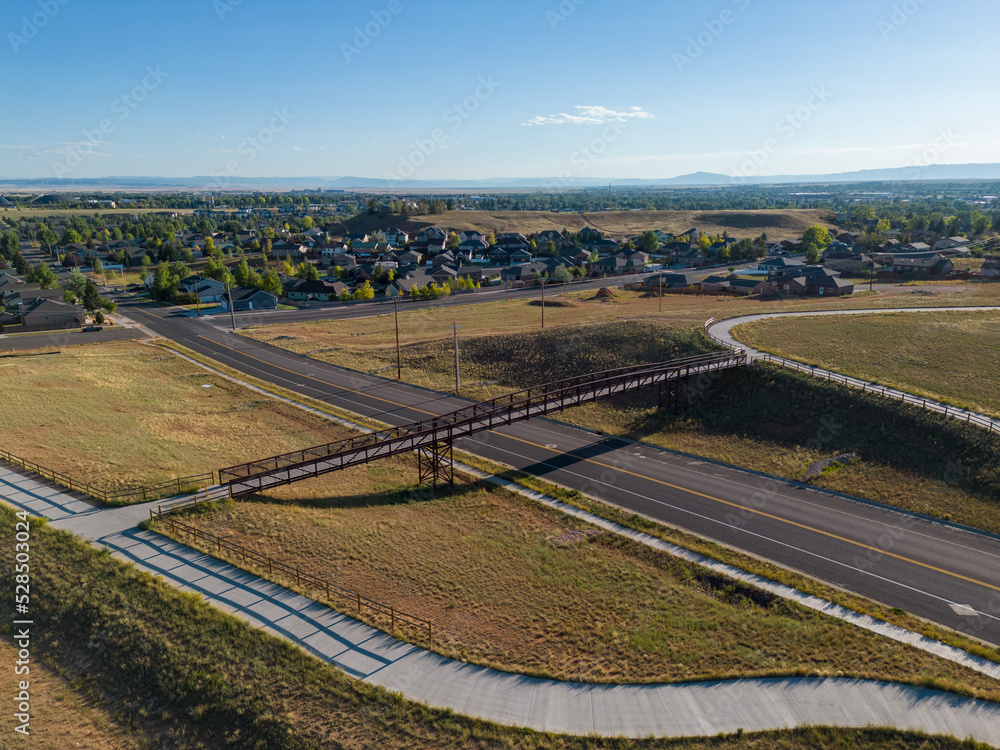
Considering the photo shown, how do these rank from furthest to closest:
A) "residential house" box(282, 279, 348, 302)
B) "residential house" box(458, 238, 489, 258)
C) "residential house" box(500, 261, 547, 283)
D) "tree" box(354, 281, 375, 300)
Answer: "residential house" box(458, 238, 489, 258) < "residential house" box(500, 261, 547, 283) < "residential house" box(282, 279, 348, 302) < "tree" box(354, 281, 375, 300)

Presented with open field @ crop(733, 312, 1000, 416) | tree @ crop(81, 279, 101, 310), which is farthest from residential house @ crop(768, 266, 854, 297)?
tree @ crop(81, 279, 101, 310)

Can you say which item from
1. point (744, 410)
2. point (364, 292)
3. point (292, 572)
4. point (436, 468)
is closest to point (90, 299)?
point (364, 292)

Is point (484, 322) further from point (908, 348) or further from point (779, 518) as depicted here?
point (779, 518)

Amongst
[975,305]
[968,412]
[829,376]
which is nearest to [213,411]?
[829,376]

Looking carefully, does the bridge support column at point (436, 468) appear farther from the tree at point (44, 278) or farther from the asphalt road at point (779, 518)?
the tree at point (44, 278)

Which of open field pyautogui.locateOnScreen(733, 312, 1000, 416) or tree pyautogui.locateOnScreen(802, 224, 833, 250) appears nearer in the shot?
open field pyautogui.locateOnScreen(733, 312, 1000, 416)

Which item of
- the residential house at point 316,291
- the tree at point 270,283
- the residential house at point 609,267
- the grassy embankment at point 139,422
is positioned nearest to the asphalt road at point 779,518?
the grassy embankment at point 139,422

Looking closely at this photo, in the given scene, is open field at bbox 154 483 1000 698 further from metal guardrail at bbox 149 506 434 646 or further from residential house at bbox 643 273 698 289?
residential house at bbox 643 273 698 289

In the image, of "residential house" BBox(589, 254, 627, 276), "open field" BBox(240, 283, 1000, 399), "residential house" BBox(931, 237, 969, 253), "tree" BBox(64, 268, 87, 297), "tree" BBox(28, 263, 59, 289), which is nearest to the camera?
"open field" BBox(240, 283, 1000, 399)
